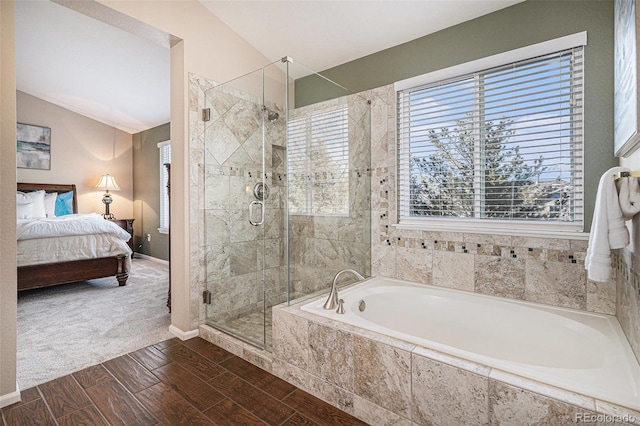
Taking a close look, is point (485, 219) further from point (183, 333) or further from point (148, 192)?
point (148, 192)

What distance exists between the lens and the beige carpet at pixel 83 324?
225 cm

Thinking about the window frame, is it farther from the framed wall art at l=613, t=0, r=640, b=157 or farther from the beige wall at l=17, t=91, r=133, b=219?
the beige wall at l=17, t=91, r=133, b=219

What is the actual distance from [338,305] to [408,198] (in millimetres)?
1203

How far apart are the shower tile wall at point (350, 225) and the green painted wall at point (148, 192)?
398cm

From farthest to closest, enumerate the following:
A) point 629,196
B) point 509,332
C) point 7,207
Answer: point 509,332 → point 7,207 → point 629,196

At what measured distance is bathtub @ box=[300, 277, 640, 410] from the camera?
1.24m

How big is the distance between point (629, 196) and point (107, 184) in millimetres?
6989

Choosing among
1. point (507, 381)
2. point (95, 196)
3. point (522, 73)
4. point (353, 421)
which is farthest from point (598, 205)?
point (95, 196)

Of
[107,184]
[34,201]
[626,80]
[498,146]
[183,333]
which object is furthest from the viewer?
[107,184]

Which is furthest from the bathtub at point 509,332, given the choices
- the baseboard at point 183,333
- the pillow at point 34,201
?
the pillow at point 34,201

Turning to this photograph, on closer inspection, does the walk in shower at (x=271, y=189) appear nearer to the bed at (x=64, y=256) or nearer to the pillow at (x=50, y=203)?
the bed at (x=64, y=256)

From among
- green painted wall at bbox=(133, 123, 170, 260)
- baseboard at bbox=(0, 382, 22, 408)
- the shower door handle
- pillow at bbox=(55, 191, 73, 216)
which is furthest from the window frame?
pillow at bbox=(55, 191, 73, 216)

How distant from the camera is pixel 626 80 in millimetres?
1461

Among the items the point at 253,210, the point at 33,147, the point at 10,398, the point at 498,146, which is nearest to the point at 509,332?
the point at 498,146
